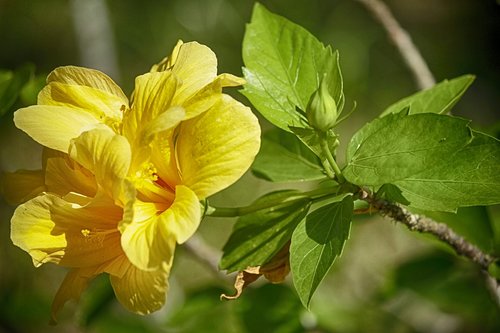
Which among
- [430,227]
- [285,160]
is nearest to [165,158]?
[285,160]

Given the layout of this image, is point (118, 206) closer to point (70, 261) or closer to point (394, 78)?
point (70, 261)

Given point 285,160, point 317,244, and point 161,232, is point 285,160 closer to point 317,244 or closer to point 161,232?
point 317,244

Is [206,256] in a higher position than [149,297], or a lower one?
lower

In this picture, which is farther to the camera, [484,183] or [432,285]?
[432,285]

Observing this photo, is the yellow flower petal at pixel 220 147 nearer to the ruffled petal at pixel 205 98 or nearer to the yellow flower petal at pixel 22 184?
the ruffled petal at pixel 205 98

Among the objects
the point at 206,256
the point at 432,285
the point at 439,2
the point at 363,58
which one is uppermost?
the point at 206,256

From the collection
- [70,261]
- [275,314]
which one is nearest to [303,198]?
[70,261]

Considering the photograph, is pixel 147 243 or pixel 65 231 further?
pixel 65 231
